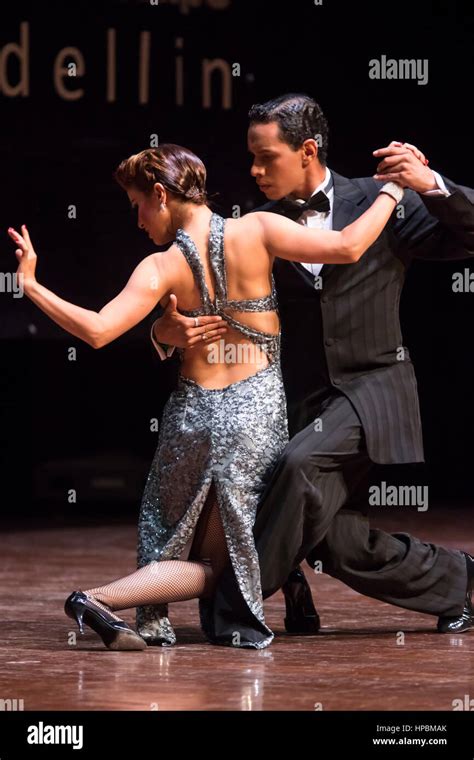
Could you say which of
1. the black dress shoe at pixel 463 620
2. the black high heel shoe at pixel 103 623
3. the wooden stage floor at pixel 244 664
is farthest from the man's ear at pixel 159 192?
the black dress shoe at pixel 463 620

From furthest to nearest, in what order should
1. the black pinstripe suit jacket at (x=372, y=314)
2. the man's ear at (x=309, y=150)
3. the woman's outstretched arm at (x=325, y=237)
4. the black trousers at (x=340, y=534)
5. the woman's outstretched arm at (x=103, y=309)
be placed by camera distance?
the man's ear at (x=309, y=150) < the black pinstripe suit jacket at (x=372, y=314) < the black trousers at (x=340, y=534) < the woman's outstretched arm at (x=325, y=237) < the woman's outstretched arm at (x=103, y=309)

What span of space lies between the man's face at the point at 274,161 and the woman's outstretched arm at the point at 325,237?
26 centimetres

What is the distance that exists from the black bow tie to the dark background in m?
2.96

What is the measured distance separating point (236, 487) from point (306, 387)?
17.9 inches

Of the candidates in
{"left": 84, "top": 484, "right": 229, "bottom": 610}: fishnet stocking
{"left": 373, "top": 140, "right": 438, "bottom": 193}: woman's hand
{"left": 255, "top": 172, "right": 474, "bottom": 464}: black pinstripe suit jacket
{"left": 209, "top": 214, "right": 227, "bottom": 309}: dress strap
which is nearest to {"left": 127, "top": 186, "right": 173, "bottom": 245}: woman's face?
{"left": 209, "top": 214, "right": 227, "bottom": 309}: dress strap

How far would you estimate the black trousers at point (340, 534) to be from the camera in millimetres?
3629

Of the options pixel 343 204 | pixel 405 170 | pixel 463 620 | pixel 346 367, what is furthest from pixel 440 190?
pixel 463 620

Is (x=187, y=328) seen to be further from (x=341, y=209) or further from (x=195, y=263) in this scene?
(x=341, y=209)

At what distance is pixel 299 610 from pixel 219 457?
568 millimetres

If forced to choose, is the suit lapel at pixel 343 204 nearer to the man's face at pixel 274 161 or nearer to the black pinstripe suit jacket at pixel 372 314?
the black pinstripe suit jacket at pixel 372 314

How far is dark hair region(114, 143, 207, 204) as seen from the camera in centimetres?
368

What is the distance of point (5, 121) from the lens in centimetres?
684

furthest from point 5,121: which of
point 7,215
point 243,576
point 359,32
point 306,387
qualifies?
point 243,576

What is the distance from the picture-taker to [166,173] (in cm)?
368
